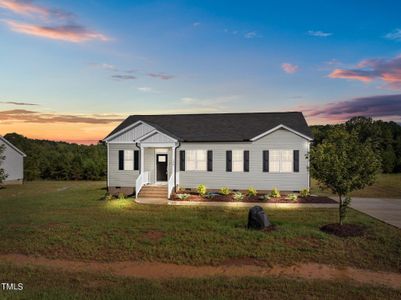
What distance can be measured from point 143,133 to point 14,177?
2307cm

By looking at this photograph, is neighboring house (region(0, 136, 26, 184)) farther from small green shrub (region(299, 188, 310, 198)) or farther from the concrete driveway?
the concrete driveway

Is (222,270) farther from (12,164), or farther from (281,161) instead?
(12,164)

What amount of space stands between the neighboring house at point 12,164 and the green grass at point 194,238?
2291 centimetres

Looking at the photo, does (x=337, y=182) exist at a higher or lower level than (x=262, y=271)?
higher

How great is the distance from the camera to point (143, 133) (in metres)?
22.5

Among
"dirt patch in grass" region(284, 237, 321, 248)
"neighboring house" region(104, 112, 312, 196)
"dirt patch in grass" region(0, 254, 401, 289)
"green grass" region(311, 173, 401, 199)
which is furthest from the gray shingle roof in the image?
"dirt patch in grass" region(0, 254, 401, 289)

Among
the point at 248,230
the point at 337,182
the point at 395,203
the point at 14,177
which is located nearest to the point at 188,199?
the point at 248,230

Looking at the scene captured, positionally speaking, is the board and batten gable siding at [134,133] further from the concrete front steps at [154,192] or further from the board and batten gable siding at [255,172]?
the concrete front steps at [154,192]

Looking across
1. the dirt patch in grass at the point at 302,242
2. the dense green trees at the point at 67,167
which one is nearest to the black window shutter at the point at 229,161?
the dirt patch in grass at the point at 302,242

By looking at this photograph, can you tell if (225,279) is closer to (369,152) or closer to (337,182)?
(337,182)

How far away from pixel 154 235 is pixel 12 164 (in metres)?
31.7

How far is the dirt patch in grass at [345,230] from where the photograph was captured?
39.1 feet

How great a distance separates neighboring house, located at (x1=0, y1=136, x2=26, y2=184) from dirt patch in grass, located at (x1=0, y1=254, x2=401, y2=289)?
30.4 m

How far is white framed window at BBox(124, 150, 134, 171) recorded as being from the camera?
22.8 metres
